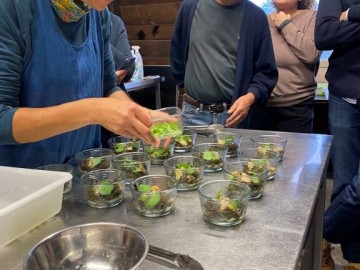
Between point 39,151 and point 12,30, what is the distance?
1.13 ft

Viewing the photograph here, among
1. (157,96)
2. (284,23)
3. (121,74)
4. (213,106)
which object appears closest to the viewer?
(213,106)

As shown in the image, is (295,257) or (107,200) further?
(107,200)

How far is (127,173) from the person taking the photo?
1123 mm

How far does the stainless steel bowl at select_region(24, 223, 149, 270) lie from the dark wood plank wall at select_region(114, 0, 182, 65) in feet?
9.76

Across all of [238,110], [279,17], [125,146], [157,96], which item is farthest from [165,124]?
[157,96]

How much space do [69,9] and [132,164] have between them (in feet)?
1.48

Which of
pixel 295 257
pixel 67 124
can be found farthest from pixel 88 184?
pixel 295 257

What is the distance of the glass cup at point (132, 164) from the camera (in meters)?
1.12

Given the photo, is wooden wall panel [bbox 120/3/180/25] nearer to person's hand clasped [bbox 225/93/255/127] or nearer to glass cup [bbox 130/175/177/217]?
person's hand clasped [bbox 225/93/255/127]

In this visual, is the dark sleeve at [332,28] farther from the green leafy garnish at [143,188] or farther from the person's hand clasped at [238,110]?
the green leafy garnish at [143,188]

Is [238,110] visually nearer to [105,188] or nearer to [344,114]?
[344,114]

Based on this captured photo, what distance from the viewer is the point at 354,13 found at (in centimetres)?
170

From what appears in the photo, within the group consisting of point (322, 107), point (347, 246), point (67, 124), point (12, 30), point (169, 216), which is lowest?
point (347, 246)

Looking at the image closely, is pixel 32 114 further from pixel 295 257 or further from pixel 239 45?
pixel 239 45
